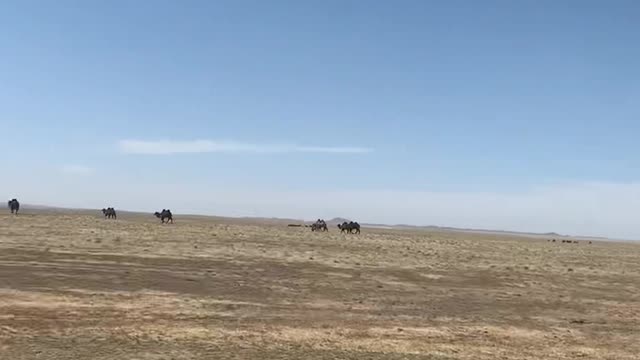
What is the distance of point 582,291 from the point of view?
109 feet

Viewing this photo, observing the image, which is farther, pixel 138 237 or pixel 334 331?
pixel 138 237

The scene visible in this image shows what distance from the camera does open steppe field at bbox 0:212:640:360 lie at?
17312mm

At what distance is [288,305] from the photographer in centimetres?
2403

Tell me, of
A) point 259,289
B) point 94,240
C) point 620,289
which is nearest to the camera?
point 259,289

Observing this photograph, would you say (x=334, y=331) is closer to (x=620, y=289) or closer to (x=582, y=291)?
(x=582, y=291)

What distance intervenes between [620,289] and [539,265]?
10.2 metres

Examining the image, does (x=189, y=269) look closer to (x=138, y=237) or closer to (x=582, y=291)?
(x=138, y=237)

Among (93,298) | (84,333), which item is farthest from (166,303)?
(84,333)

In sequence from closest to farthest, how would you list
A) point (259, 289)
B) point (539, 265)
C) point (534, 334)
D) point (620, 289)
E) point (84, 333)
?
point (84, 333) < point (534, 334) < point (259, 289) < point (620, 289) < point (539, 265)

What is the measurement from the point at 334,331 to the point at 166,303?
20.9ft

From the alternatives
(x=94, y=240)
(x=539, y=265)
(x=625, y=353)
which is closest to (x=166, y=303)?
(x=625, y=353)

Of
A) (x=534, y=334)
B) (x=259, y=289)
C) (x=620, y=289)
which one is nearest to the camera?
(x=534, y=334)

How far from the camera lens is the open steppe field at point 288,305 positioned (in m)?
17.3

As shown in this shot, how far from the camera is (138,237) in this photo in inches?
1818
